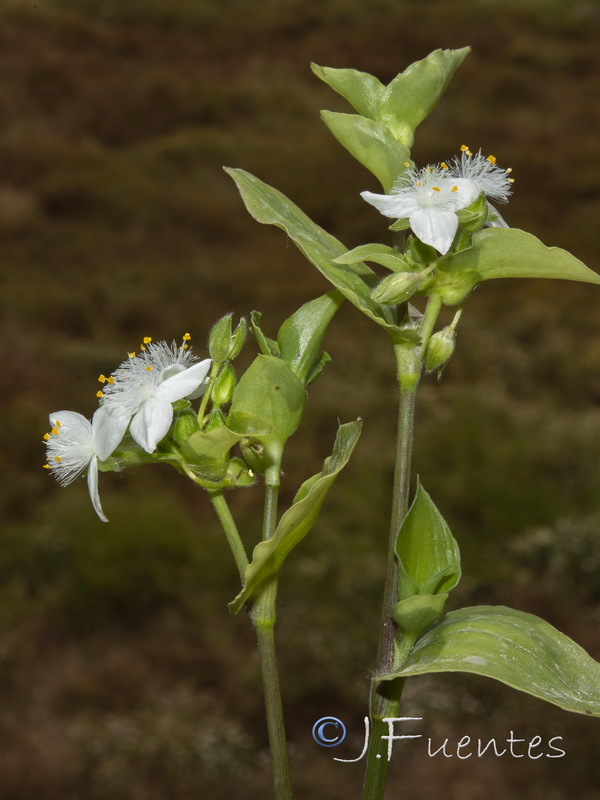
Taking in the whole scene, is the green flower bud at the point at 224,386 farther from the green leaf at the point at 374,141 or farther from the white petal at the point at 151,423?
the green leaf at the point at 374,141

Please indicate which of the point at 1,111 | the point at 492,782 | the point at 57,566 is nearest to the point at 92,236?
the point at 1,111

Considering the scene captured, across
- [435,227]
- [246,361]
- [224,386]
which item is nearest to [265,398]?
[224,386]

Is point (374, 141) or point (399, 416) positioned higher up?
point (374, 141)

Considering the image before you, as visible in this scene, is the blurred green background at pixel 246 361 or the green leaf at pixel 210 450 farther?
the blurred green background at pixel 246 361

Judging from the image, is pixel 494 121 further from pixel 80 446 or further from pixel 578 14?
pixel 80 446

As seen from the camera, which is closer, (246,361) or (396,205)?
(396,205)

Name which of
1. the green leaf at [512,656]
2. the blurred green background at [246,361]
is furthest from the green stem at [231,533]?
the blurred green background at [246,361]

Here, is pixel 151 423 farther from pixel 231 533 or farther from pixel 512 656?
pixel 512 656
